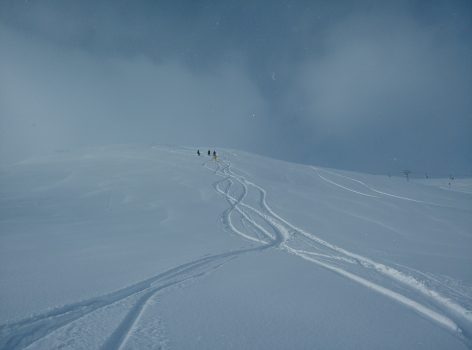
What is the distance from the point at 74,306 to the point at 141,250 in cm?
338

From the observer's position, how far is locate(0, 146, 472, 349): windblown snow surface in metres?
4.07

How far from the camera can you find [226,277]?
632cm

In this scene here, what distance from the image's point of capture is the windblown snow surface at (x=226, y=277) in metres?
4.07

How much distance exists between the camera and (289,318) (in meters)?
4.55

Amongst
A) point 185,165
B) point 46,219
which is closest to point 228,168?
point 185,165

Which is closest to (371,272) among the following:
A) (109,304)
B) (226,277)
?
(226,277)

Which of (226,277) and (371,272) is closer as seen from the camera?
(226,277)

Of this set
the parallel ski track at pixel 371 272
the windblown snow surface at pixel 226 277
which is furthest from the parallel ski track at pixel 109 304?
the parallel ski track at pixel 371 272

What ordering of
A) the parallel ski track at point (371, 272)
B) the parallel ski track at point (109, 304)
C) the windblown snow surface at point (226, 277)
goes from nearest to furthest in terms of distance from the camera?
1. the parallel ski track at point (109, 304)
2. the windblown snow surface at point (226, 277)
3. the parallel ski track at point (371, 272)

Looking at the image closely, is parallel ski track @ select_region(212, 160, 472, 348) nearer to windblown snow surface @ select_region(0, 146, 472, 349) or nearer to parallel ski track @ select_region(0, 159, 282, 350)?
windblown snow surface @ select_region(0, 146, 472, 349)

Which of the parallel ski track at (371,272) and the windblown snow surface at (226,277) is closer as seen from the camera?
the windblown snow surface at (226,277)

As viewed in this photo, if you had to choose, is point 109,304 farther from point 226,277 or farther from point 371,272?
point 371,272

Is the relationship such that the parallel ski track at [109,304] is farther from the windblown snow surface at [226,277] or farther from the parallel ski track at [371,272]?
the parallel ski track at [371,272]

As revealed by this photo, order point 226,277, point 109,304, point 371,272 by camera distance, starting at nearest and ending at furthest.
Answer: point 109,304, point 226,277, point 371,272
